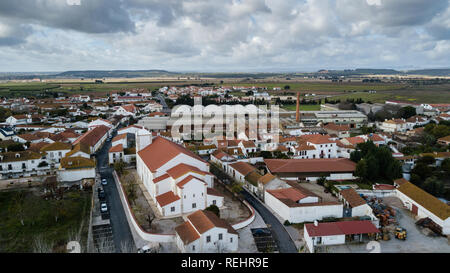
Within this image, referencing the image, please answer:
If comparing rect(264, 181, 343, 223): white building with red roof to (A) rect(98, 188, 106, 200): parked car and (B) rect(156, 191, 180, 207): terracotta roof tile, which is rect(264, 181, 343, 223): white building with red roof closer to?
(B) rect(156, 191, 180, 207): terracotta roof tile

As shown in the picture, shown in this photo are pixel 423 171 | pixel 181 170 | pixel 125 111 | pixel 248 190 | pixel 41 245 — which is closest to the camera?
pixel 41 245

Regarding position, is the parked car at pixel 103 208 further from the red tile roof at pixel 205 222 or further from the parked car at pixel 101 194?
the red tile roof at pixel 205 222

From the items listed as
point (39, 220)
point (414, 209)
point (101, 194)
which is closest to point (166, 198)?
point (101, 194)

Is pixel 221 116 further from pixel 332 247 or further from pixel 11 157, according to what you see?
pixel 332 247

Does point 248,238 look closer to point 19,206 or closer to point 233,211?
point 233,211
